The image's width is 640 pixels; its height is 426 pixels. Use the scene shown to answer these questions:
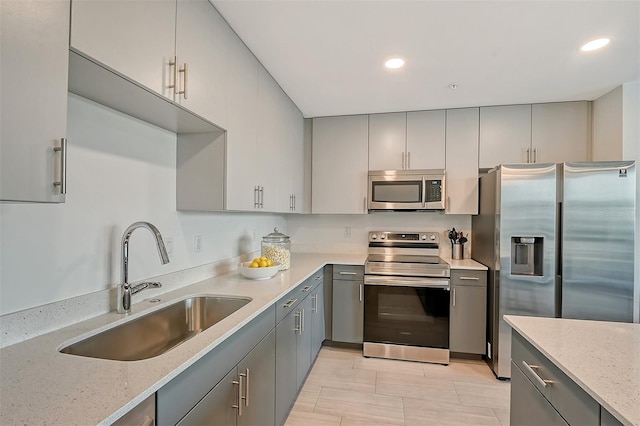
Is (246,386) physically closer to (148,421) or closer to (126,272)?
(148,421)

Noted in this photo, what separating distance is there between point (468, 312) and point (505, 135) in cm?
172

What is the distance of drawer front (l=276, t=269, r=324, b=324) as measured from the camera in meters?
1.82

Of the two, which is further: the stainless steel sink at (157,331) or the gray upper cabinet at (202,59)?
the gray upper cabinet at (202,59)

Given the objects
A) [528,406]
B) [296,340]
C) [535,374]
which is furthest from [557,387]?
[296,340]

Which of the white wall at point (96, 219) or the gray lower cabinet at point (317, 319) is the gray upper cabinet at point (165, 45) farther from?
the gray lower cabinet at point (317, 319)

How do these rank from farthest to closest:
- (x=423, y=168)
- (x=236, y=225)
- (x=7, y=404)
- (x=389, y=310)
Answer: (x=423, y=168) < (x=389, y=310) < (x=236, y=225) < (x=7, y=404)

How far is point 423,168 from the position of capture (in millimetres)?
3234

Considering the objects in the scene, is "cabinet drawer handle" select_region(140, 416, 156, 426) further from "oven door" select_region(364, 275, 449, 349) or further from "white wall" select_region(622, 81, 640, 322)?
"white wall" select_region(622, 81, 640, 322)

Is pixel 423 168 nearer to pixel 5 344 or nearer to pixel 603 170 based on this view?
pixel 603 170

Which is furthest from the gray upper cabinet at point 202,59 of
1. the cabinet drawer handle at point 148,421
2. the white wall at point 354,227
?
the white wall at point 354,227

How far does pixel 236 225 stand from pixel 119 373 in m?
1.76

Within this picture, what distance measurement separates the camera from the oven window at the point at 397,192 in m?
3.18

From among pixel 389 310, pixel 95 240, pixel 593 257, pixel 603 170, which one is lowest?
pixel 389 310

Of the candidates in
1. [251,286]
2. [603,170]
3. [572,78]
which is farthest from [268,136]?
[603,170]
